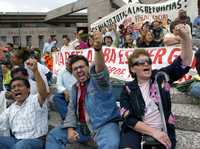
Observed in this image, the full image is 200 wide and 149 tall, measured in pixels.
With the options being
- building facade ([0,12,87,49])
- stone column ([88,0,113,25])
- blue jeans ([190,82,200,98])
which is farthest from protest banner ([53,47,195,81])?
building facade ([0,12,87,49])

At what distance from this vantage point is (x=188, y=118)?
457 cm

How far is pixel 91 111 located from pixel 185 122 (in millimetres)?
1199

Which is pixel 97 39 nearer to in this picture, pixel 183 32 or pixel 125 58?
pixel 183 32

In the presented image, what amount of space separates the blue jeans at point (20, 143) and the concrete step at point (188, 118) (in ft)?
5.19

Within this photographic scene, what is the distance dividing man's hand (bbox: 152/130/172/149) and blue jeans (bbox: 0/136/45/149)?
154 centimetres

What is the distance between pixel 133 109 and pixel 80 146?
1384 mm

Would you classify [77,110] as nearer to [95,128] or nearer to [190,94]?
[95,128]

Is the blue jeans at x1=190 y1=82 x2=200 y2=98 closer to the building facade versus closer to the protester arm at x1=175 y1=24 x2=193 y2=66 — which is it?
the protester arm at x1=175 y1=24 x2=193 y2=66

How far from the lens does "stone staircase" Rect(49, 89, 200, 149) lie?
166 inches

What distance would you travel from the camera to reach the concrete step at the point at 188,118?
4.53m

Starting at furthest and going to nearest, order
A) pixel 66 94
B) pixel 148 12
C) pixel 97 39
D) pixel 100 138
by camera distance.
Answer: pixel 148 12, pixel 66 94, pixel 100 138, pixel 97 39

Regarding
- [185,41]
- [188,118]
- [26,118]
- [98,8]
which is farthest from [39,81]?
[98,8]

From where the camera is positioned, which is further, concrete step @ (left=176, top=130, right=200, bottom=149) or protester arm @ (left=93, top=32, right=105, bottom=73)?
concrete step @ (left=176, top=130, right=200, bottom=149)

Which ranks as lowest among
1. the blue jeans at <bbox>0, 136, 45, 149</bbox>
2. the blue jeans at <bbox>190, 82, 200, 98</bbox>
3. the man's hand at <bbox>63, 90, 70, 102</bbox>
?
the blue jeans at <bbox>0, 136, 45, 149</bbox>
